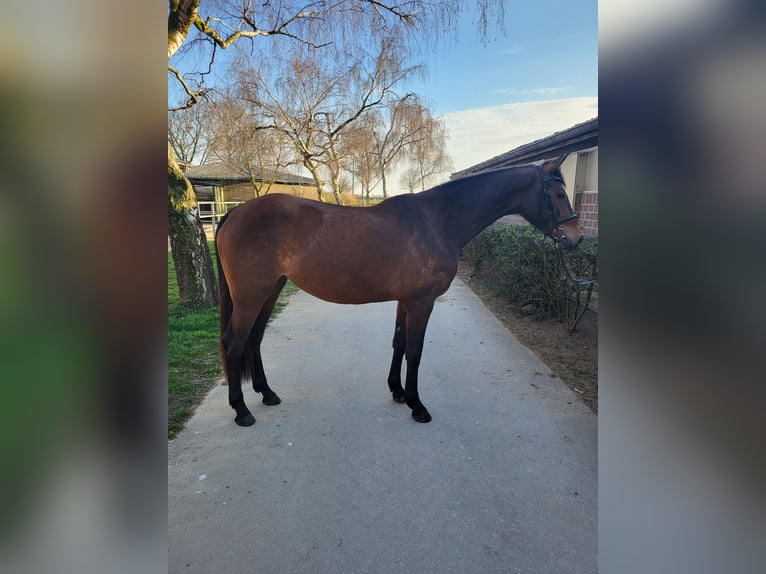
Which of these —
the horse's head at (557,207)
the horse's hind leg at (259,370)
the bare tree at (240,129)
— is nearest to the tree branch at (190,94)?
the bare tree at (240,129)

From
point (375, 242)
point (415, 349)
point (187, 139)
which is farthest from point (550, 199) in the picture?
point (187, 139)

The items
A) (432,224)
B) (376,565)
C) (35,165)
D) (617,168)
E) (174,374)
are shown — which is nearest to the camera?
(35,165)

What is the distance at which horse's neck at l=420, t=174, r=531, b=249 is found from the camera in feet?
9.98

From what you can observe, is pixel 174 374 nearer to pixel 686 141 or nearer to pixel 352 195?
pixel 686 141

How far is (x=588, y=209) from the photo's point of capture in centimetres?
537

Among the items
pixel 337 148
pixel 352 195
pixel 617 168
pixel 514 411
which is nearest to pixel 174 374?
pixel 514 411

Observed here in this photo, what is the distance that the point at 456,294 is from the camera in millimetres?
7707

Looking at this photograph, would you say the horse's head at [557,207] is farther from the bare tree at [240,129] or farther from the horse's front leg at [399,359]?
the bare tree at [240,129]

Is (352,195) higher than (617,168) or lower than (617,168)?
higher

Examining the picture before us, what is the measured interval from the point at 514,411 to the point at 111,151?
3193mm

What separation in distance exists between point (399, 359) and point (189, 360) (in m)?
2.35

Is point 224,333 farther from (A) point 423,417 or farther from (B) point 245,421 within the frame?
(A) point 423,417

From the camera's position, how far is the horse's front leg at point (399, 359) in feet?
10.7

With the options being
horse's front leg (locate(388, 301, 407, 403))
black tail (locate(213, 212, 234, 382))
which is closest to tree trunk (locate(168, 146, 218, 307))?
black tail (locate(213, 212, 234, 382))
